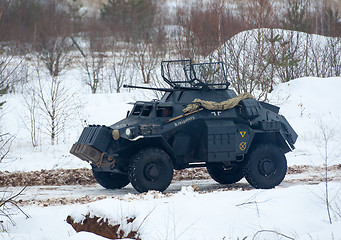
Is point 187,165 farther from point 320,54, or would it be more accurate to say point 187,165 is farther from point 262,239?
point 320,54

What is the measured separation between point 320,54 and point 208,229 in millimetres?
25531

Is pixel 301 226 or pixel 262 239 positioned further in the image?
pixel 301 226

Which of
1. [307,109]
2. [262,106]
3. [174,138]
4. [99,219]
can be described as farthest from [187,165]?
[307,109]

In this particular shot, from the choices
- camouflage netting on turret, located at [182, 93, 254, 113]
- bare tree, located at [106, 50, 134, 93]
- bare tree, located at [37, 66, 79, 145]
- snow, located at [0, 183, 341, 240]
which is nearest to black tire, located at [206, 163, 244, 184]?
camouflage netting on turret, located at [182, 93, 254, 113]

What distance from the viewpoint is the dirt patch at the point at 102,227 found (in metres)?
7.64

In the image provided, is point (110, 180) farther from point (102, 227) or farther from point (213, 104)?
point (102, 227)

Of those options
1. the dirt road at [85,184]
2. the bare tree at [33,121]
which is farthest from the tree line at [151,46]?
the dirt road at [85,184]

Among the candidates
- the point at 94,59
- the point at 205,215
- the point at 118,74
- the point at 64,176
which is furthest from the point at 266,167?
the point at 94,59

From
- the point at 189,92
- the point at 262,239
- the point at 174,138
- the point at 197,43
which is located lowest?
the point at 262,239

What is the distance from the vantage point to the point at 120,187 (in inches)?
490

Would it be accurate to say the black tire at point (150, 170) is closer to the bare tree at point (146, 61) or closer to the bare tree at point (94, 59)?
the bare tree at point (146, 61)

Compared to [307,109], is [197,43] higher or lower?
higher

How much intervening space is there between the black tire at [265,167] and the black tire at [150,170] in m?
1.95

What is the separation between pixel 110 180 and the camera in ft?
40.1
